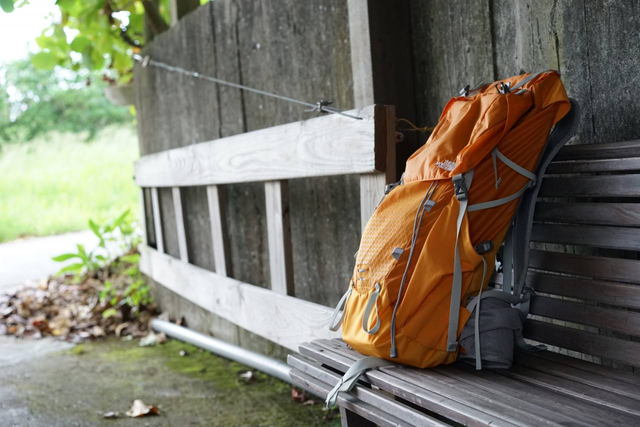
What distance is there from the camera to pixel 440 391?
1.60 metres

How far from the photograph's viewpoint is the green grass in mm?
11547

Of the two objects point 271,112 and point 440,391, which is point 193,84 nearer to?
point 271,112

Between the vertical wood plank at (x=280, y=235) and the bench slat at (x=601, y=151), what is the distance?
4.86ft

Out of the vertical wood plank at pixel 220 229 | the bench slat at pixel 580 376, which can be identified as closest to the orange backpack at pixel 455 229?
the bench slat at pixel 580 376

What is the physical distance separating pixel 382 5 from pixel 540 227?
1048 mm

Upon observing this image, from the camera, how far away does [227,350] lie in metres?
3.97

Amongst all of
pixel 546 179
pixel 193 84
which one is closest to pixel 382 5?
pixel 546 179

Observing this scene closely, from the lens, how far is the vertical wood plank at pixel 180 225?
4.46m

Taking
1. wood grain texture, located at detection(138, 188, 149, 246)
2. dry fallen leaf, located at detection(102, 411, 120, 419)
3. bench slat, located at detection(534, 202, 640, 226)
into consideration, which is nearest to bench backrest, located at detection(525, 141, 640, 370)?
bench slat, located at detection(534, 202, 640, 226)

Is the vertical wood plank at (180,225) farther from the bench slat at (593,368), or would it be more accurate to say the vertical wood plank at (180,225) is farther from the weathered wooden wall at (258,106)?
the bench slat at (593,368)

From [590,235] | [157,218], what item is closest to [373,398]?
[590,235]

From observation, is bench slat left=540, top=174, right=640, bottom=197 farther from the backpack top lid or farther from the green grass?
the green grass

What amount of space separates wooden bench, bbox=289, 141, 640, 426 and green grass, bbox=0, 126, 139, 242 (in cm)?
999

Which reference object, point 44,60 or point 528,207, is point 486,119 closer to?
point 528,207
